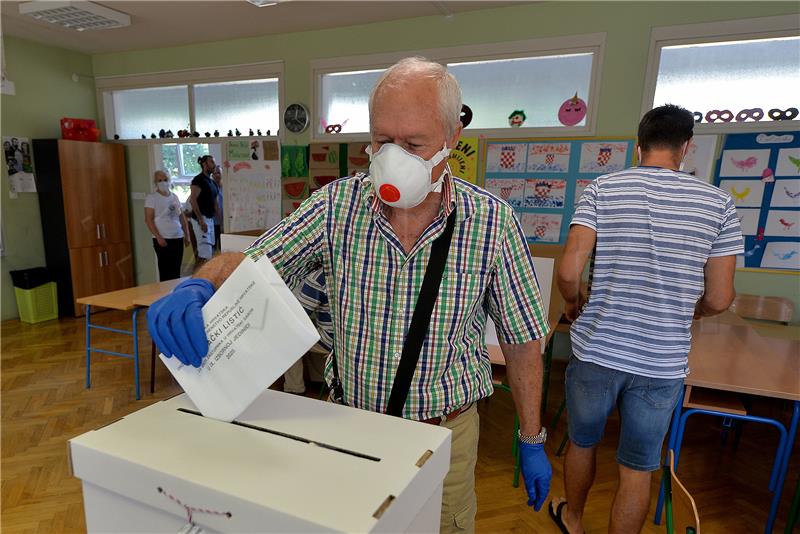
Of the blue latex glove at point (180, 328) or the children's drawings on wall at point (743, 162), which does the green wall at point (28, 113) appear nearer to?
the blue latex glove at point (180, 328)

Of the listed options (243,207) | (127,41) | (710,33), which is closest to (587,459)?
(710,33)

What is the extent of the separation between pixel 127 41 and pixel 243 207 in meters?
2.04

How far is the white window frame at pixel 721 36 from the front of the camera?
3012 millimetres

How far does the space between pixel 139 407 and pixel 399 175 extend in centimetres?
271

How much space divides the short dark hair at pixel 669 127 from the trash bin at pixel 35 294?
5.36 m

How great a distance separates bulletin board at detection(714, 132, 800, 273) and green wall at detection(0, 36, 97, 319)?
6238 mm

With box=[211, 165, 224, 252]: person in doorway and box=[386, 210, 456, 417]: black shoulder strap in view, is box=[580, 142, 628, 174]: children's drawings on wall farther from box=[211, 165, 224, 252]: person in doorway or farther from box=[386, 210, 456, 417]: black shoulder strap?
box=[211, 165, 224, 252]: person in doorway

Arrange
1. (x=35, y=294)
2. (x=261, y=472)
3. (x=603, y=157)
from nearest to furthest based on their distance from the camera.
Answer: (x=261, y=472)
(x=603, y=157)
(x=35, y=294)

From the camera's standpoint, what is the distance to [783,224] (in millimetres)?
3129

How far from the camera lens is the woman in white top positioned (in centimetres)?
491

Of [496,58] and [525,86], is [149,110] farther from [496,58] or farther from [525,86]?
[525,86]

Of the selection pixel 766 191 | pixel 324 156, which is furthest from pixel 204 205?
pixel 766 191

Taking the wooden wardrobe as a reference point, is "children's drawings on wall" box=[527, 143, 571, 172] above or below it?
above

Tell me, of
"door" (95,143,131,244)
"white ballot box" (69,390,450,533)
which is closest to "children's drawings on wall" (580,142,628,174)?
"white ballot box" (69,390,450,533)
